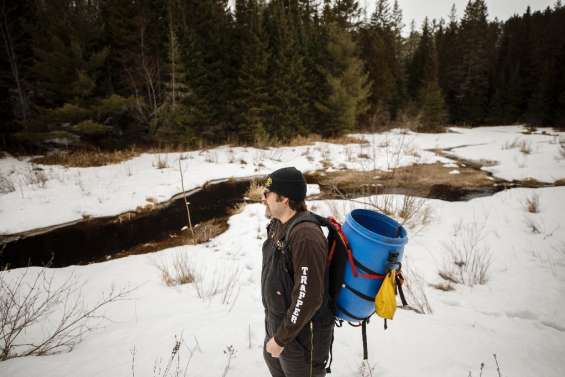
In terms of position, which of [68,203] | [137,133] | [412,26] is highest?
[412,26]

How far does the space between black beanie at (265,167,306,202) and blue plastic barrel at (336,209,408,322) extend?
0.37 m

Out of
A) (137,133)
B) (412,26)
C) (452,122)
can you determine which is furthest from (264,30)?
(412,26)

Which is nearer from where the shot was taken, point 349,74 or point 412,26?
point 349,74

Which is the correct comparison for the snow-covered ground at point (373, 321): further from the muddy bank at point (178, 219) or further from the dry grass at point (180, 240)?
the muddy bank at point (178, 219)

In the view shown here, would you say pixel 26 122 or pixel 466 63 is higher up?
pixel 466 63

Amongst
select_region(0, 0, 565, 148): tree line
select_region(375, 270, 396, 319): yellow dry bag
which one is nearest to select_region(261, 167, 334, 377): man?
select_region(375, 270, 396, 319): yellow dry bag

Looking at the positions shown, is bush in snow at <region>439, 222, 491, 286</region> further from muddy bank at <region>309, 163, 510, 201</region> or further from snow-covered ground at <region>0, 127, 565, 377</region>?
muddy bank at <region>309, 163, 510, 201</region>

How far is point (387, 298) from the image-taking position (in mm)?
1548

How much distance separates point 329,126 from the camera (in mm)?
19188

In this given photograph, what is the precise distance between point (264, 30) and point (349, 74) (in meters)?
6.15

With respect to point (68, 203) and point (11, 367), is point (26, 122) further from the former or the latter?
point (11, 367)

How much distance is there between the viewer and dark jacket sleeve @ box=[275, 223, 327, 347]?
4.91ft

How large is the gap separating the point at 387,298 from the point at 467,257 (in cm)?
383

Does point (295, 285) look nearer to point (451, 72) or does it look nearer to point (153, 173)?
point (153, 173)
